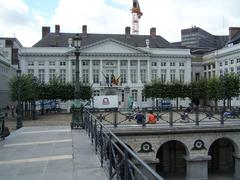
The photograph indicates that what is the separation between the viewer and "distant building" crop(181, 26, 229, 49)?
413ft

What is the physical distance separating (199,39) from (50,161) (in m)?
121

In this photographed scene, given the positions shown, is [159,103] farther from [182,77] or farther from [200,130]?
[200,130]

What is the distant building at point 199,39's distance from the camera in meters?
126

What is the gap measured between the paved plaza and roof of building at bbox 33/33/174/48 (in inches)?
2380

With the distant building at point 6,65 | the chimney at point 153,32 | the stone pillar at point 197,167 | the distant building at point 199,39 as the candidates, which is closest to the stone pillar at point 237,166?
the stone pillar at point 197,167

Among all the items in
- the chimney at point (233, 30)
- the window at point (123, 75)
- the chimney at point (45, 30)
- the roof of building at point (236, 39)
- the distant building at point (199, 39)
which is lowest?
the window at point (123, 75)

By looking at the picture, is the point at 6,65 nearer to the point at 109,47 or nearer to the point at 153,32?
the point at 109,47

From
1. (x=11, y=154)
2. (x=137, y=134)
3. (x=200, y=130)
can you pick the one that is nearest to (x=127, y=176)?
(x=11, y=154)

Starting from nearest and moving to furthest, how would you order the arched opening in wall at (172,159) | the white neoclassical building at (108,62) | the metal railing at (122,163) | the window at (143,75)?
the metal railing at (122,163) → the arched opening in wall at (172,159) → the white neoclassical building at (108,62) → the window at (143,75)

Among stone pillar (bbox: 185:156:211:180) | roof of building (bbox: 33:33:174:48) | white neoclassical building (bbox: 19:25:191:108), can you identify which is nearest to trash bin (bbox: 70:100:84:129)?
stone pillar (bbox: 185:156:211:180)

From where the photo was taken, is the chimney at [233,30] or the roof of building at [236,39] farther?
the chimney at [233,30]

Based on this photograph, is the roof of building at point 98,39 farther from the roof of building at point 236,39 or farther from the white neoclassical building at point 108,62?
the roof of building at point 236,39

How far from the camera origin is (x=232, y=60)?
6656cm

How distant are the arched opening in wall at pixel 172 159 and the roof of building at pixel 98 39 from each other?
47191mm
